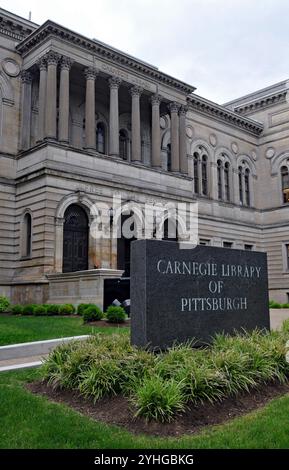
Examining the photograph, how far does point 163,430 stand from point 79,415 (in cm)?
132

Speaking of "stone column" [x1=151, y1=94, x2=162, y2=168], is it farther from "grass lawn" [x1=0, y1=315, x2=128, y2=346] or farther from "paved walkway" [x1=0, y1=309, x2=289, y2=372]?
"paved walkway" [x1=0, y1=309, x2=289, y2=372]

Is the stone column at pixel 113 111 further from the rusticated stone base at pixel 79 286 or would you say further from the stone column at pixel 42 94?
the rusticated stone base at pixel 79 286

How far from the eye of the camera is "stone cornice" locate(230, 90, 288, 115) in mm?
48250

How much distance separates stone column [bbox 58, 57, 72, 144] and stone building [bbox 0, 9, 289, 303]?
66 mm

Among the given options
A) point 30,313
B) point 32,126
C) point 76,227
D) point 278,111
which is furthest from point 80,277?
point 278,111

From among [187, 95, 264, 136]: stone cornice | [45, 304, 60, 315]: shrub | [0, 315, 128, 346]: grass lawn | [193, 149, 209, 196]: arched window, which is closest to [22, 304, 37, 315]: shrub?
[45, 304, 60, 315]: shrub

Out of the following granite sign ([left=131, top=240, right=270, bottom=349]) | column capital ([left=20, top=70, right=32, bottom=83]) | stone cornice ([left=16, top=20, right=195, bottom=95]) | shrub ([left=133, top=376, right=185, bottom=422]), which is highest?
stone cornice ([left=16, top=20, right=195, bottom=95])

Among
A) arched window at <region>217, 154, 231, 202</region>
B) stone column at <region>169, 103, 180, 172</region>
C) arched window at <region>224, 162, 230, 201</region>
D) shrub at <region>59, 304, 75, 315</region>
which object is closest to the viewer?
shrub at <region>59, 304, 75, 315</region>

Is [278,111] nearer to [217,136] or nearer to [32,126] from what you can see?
[217,136]

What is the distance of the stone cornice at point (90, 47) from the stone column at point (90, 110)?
1473mm

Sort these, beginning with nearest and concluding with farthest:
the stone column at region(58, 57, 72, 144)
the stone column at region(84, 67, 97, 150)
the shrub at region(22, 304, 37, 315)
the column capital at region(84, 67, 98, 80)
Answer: the shrub at region(22, 304, 37, 315) < the stone column at region(58, 57, 72, 144) < the stone column at region(84, 67, 97, 150) < the column capital at region(84, 67, 98, 80)

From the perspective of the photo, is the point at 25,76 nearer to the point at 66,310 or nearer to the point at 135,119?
the point at 135,119

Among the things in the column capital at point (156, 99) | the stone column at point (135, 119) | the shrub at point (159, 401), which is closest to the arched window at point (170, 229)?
the stone column at point (135, 119)

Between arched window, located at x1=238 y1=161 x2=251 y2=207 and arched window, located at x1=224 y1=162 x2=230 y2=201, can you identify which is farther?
arched window, located at x1=238 y1=161 x2=251 y2=207
